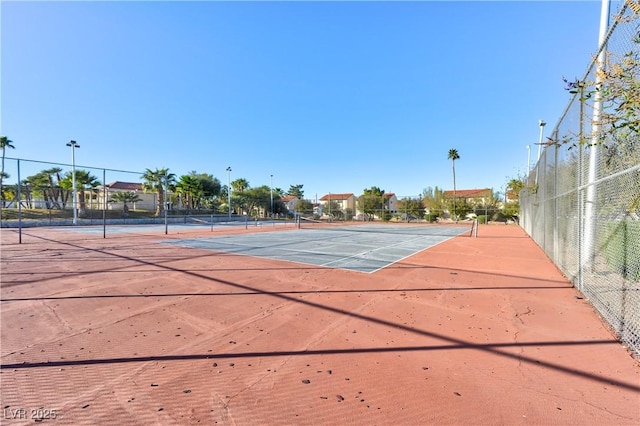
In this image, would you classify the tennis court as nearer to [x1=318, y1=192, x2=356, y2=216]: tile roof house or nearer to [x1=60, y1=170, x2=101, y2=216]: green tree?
[x1=318, y1=192, x2=356, y2=216]: tile roof house

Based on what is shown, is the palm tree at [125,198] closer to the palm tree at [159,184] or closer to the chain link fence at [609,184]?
the palm tree at [159,184]

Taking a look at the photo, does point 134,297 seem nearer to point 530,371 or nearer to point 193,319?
point 193,319

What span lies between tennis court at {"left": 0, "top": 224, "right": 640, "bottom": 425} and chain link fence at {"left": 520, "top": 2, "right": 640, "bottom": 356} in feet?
1.31

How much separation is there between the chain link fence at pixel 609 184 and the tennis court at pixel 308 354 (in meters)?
0.40

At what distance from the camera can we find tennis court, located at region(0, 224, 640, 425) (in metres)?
2.21

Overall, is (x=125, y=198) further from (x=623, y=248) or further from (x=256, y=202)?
(x=623, y=248)

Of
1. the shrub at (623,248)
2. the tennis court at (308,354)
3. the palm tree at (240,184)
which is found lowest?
the tennis court at (308,354)

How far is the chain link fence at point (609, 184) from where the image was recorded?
10.0ft

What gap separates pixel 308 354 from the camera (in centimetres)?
306

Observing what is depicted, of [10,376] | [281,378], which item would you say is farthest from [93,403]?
[281,378]

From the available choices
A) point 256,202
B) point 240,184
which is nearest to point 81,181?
point 256,202

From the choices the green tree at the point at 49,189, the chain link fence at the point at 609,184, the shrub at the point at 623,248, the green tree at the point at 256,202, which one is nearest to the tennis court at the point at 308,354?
the chain link fence at the point at 609,184

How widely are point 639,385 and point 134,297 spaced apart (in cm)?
638

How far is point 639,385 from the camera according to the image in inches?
97.1
